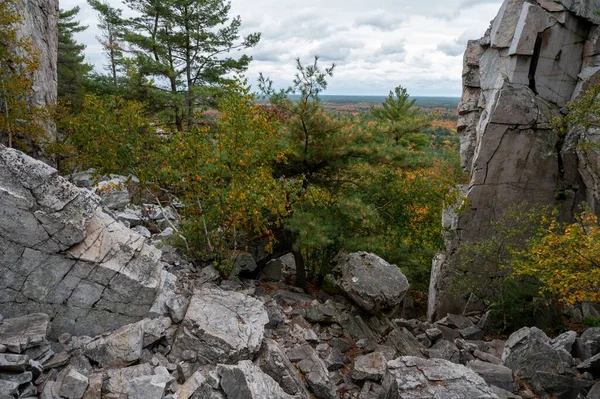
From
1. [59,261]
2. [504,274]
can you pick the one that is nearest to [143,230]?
[59,261]

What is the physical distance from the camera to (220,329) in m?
7.27

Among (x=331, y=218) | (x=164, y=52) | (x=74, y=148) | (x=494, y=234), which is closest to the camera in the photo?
(x=331, y=218)

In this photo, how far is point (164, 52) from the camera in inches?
827

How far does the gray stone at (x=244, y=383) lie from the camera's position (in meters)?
5.89

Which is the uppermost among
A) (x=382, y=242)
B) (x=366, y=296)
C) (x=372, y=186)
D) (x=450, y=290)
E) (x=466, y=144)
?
(x=466, y=144)

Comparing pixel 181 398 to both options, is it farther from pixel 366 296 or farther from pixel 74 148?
pixel 74 148

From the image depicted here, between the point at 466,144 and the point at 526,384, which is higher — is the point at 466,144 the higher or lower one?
the higher one

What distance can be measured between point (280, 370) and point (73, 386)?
3306 mm

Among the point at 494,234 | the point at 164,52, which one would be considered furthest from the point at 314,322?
the point at 164,52

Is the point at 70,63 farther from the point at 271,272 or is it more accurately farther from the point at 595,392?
the point at 595,392

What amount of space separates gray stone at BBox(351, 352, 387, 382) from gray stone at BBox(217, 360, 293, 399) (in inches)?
94.9

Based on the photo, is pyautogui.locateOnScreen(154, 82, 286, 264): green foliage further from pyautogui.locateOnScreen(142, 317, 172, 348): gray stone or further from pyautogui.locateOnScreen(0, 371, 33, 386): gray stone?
pyautogui.locateOnScreen(0, 371, 33, 386): gray stone

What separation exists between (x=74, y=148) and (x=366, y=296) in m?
11.8

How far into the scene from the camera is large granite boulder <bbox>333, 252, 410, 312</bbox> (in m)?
9.96
